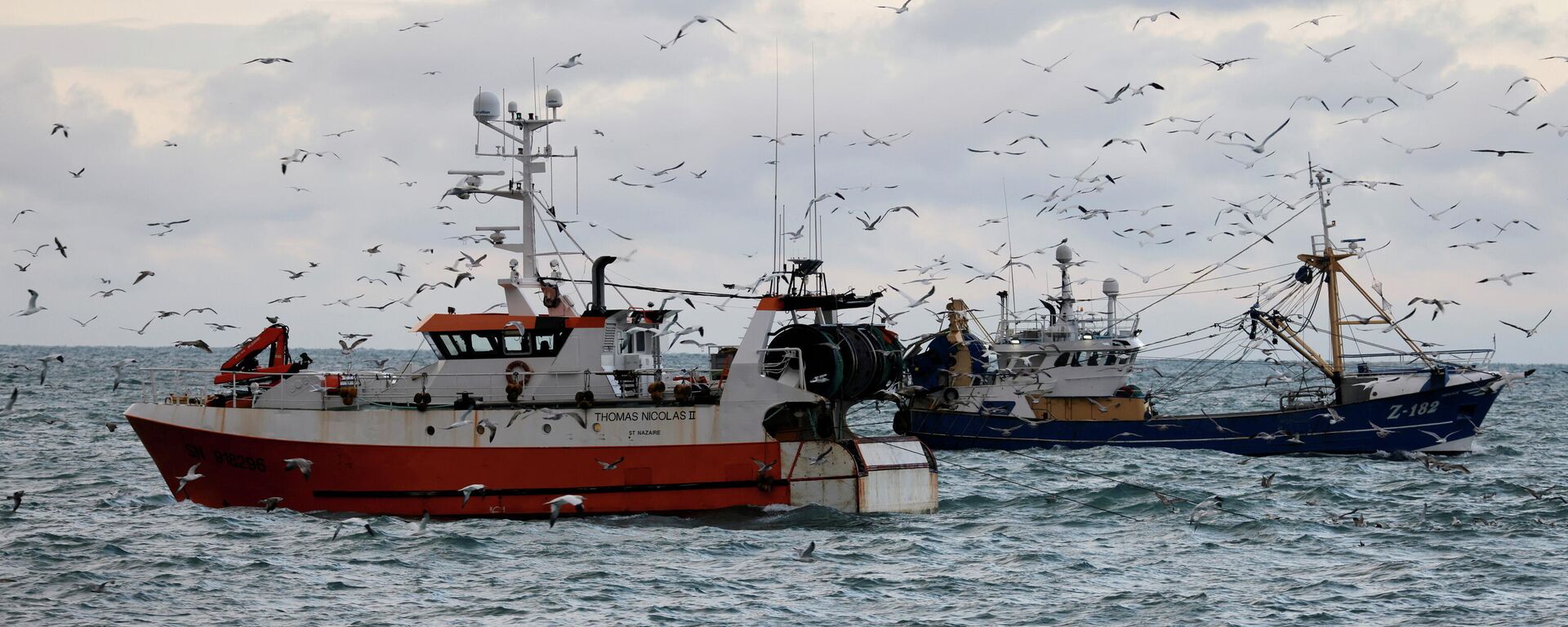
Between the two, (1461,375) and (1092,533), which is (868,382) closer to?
(1092,533)

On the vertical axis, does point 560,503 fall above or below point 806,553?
above

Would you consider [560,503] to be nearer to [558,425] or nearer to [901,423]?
[558,425]

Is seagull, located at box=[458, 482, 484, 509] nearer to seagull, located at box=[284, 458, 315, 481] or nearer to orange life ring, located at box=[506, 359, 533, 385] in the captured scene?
orange life ring, located at box=[506, 359, 533, 385]

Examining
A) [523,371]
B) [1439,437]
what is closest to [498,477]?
[523,371]

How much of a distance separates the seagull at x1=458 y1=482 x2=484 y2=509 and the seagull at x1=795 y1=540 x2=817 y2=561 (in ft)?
14.0

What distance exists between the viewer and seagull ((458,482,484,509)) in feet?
62.3

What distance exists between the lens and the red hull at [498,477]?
66.9ft

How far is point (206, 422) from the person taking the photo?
21062 millimetres

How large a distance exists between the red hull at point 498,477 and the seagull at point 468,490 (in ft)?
0.24

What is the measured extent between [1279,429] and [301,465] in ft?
79.5

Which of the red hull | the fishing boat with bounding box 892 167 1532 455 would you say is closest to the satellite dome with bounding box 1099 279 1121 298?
the fishing boat with bounding box 892 167 1532 455

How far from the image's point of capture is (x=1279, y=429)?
34906mm

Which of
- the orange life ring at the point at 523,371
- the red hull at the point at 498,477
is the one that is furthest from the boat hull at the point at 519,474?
the orange life ring at the point at 523,371

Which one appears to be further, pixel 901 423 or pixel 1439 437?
pixel 1439 437
